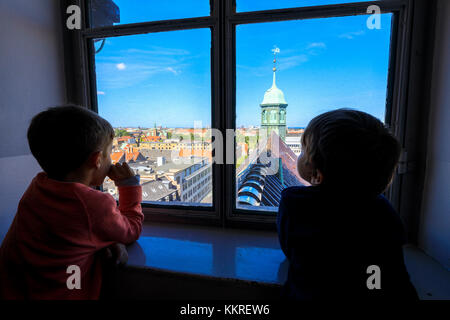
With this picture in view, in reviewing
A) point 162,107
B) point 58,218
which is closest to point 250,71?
point 162,107

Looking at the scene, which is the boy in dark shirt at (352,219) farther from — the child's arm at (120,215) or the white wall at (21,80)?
the white wall at (21,80)

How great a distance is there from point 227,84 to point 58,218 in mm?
796

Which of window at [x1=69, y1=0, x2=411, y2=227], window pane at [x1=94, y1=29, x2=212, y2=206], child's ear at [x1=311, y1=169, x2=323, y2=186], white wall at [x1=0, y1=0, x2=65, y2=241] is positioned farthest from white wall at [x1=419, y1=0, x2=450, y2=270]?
white wall at [x1=0, y1=0, x2=65, y2=241]

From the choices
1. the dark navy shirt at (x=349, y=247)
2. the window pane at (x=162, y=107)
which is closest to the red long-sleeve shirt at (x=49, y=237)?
the window pane at (x=162, y=107)

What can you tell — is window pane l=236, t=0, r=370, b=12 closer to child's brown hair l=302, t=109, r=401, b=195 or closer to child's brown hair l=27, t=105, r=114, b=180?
child's brown hair l=302, t=109, r=401, b=195

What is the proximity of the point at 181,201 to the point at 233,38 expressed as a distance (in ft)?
2.71

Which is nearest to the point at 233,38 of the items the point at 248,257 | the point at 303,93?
the point at 303,93

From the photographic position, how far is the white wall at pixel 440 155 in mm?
814

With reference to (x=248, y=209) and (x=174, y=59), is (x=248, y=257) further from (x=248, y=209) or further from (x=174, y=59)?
(x=174, y=59)

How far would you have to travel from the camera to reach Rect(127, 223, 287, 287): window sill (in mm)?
835

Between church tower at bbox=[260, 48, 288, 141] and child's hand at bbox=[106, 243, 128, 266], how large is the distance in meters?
0.77

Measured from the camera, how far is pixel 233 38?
41.1 inches

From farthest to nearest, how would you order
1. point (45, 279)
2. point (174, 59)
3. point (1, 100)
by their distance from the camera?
point (174, 59)
point (1, 100)
point (45, 279)

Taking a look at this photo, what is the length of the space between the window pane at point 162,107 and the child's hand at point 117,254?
397 millimetres
